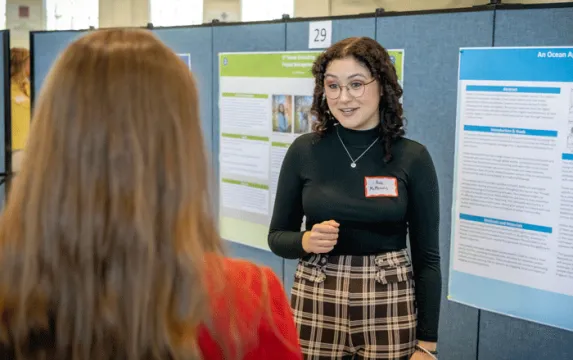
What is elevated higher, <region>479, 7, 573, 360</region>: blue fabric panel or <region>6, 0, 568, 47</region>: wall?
<region>6, 0, 568, 47</region>: wall

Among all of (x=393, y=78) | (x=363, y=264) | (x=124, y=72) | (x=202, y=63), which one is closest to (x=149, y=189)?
(x=124, y=72)

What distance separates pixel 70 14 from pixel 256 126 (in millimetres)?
3486

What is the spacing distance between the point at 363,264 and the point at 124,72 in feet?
3.68

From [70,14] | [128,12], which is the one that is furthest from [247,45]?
[70,14]

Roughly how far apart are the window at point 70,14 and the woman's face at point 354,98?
439cm

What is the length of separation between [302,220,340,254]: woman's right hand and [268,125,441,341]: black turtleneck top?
0.06m

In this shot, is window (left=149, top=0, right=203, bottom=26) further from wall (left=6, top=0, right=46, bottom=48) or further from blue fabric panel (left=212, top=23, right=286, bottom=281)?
blue fabric panel (left=212, top=23, right=286, bottom=281)

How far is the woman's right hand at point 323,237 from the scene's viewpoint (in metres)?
1.70

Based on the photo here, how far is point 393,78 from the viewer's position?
74.1 inches

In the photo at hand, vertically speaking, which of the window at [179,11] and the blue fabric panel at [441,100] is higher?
the window at [179,11]

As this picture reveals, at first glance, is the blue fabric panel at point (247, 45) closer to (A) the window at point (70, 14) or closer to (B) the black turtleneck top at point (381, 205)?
(B) the black turtleneck top at point (381, 205)

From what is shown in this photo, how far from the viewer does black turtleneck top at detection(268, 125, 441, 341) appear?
1.75 metres

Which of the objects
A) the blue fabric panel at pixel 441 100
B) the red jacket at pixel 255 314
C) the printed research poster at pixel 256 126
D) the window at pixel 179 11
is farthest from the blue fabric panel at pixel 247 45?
the window at pixel 179 11

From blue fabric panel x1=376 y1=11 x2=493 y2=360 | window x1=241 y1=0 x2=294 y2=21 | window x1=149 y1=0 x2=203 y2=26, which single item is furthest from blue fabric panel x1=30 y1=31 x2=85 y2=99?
blue fabric panel x1=376 y1=11 x2=493 y2=360
